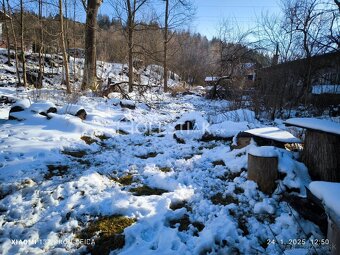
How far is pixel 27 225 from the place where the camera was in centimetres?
265

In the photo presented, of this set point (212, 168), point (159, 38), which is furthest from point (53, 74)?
point (212, 168)

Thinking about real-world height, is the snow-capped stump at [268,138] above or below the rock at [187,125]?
above

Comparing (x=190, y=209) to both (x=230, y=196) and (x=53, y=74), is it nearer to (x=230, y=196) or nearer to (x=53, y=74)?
(x=230, y=196)

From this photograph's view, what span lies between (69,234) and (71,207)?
1.54 feet

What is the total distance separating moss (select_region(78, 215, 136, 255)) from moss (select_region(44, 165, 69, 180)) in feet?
4.46

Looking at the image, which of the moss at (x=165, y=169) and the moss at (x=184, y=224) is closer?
the moss at (x=184, y=224)

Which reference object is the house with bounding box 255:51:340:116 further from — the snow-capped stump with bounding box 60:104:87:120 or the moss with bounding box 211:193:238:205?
the moss with bounding box 211:193:238:205

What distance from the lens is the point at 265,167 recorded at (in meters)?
3.46

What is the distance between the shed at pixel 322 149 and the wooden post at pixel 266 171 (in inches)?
22.5

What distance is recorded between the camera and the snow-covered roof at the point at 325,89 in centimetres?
1206

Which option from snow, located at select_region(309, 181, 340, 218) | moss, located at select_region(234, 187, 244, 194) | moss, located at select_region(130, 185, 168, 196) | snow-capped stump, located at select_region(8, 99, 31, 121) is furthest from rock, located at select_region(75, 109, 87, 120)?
snow, located at select_region(309, 181, 340, 218)

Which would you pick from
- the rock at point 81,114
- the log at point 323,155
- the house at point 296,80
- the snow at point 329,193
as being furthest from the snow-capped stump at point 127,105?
the snow at point 329,193

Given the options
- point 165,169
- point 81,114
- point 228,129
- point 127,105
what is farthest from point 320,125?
point 127,105

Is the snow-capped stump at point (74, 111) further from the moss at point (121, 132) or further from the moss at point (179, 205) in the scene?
the moss at point (179, 205)
